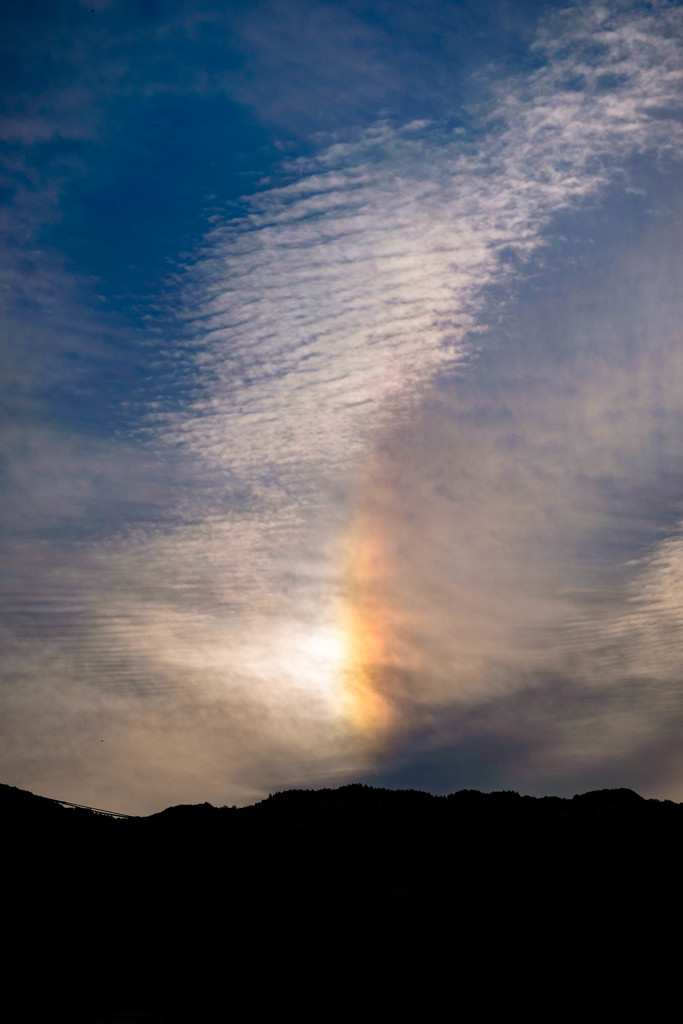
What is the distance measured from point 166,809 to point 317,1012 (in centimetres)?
3000

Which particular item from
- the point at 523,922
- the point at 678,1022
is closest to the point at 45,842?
the point at 523,922

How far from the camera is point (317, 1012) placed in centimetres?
4062

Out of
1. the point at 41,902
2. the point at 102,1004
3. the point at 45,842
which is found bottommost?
the point at 102,1004

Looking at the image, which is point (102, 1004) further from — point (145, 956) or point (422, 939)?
point (422, 939)

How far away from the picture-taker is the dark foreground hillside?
41.1m

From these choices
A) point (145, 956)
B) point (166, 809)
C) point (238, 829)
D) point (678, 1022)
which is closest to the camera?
point (678, 1022)

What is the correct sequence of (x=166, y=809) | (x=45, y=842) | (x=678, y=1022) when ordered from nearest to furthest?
1. (x=678, y=1022)
2. (x=45, y=842)
3. (x=166, y=809)

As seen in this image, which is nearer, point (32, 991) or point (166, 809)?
point (32, 991)

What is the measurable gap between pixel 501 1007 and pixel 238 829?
84.7 ft

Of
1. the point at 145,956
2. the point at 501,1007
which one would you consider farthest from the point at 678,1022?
the point at 145,956

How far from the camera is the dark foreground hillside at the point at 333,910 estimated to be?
41.1 m

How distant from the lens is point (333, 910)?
50.3 meters

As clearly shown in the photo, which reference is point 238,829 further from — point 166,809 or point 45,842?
point 45,842

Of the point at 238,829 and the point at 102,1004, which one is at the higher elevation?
the point at 238,829
